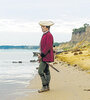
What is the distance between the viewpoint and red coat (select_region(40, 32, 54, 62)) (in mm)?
8141

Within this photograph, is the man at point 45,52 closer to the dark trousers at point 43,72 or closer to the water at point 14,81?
the dark trousers at point 43,72

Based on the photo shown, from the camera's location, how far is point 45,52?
8.16m

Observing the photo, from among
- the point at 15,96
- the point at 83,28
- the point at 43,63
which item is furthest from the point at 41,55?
the point at 83,28

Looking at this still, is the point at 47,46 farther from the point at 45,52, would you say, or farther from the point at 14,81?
the point at 14,81

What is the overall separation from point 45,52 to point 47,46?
8.1 inches

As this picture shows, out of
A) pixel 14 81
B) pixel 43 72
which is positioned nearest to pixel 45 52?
pixel 43 72

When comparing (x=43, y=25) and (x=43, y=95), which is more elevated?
(x=43, y=25)

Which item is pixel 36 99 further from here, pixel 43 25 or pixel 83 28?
pixel 83 28

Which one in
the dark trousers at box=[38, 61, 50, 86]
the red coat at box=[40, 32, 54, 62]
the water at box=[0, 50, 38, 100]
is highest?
the red coat at box=[40, 32, 54, 62]

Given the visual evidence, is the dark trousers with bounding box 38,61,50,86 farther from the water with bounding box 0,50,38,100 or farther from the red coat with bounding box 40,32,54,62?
the water with bounding box 0,50,38,100

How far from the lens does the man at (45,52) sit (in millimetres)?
8156

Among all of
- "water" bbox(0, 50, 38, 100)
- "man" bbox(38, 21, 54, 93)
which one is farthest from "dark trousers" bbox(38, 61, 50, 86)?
"water" bbox(0, 50, 38, 100)

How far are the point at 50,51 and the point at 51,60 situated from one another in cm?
30

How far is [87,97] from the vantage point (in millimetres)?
7023
